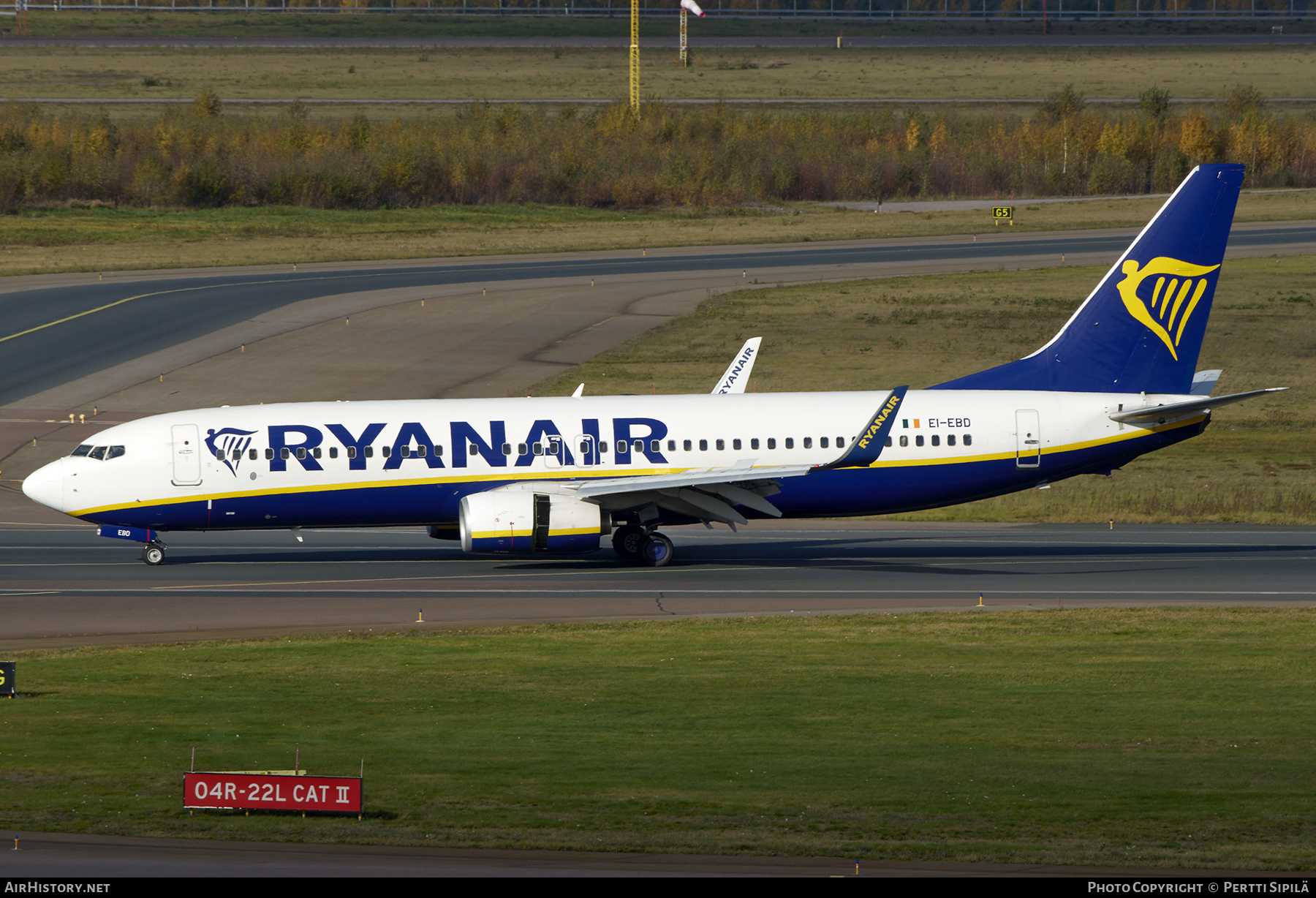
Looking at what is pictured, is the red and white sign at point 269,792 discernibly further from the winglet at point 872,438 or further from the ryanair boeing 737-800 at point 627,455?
the winglet at point 872,438

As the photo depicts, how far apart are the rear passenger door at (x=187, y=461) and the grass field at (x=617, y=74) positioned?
402ft

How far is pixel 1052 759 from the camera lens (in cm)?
2062

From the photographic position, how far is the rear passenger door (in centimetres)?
3759

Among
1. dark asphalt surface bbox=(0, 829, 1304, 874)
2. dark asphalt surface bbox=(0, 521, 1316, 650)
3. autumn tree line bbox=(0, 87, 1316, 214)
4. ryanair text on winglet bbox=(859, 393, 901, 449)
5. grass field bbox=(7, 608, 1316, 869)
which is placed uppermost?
autumn tree line bbox=(0, 87, 1316, 214)

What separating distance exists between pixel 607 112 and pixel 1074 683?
113546 mm

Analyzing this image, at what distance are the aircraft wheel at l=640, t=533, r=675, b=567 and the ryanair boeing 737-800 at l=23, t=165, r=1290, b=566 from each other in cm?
5

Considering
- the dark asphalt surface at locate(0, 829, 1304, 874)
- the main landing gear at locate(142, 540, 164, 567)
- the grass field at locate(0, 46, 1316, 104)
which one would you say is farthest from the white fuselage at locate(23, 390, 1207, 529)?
the grass field at locate(0, 46, 1316, 104)

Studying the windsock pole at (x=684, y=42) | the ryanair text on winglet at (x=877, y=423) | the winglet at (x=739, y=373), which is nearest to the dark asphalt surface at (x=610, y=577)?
the ryanair text on winglet at (x=877, y=423)

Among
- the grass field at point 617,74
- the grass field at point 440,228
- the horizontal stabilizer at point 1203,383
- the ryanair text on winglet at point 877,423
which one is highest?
the grass field at point 617,74

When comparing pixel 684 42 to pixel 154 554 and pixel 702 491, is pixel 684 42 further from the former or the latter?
pixel 702 491

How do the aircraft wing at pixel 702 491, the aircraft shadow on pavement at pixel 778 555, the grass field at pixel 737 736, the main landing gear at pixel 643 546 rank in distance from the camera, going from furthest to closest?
the aircraft shadow on pavement at pixel 778 555
the main landing gear at pixel 643 546
the aircraft wing at pixel 702 491
the grass field at pixel 737 736

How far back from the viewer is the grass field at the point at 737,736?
17438mm

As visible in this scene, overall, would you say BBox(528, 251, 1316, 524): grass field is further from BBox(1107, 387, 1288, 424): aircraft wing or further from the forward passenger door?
the forward passenger door
